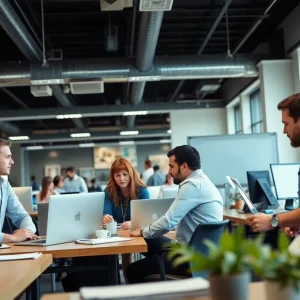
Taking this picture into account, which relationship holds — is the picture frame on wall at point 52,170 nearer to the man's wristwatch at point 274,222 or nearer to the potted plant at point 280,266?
the man's wristwatch at point 274,222

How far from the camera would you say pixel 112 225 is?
348 cm

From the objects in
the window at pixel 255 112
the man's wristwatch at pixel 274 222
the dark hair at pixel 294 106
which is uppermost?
the window at pixel 255 112

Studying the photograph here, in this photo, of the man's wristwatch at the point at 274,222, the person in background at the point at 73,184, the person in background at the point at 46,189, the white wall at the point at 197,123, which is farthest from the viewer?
the white wall at the point at 197,123

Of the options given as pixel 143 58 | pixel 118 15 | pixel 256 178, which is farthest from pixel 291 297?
pixel 118 15

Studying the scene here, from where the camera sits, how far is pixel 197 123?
1255 centimetres

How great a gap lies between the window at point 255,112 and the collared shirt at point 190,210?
736 centimetres

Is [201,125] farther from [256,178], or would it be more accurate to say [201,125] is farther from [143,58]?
[256,178]

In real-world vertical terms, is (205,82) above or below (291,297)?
above

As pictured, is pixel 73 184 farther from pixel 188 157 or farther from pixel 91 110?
pixel 188 157

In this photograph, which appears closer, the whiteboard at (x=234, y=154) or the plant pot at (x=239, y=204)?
the plant pot at (x=239, y=204)

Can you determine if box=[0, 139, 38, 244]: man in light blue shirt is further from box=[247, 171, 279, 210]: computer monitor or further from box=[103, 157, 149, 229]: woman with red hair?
box=[247, 171, 279, 210]: computer monitor

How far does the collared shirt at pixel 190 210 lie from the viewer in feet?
10.8

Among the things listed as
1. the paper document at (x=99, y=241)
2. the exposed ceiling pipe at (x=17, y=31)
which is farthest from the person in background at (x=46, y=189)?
the paper document at (x=99, y=241)

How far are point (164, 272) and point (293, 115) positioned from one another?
4.68ft
